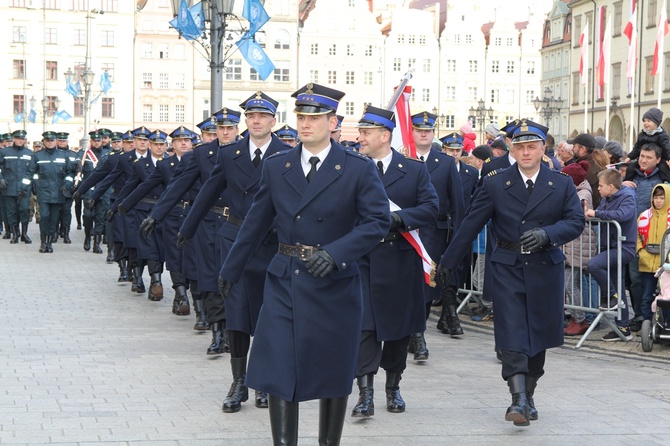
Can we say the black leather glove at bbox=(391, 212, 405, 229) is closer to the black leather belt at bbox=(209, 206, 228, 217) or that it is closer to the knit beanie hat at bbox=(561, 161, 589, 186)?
the black leather belt at bbox=(209, 206, 228, 217)

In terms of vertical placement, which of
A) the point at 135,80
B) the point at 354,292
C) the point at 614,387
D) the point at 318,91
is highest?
the point at 135,80

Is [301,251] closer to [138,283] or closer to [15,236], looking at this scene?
[138,283]

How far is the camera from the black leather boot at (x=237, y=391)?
26.8 feet

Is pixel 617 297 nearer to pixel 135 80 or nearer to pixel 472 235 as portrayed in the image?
pixel 472 235

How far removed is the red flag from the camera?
983 cm

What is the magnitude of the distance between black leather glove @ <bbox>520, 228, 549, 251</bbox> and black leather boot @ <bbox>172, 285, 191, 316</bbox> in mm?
6796

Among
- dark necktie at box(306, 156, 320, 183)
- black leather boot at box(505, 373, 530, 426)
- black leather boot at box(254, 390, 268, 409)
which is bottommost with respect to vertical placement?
black leather boot at box(254, 390, 268, 409)

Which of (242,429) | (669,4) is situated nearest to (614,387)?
(242,429)

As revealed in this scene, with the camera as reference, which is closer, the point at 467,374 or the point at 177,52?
the point at 467,374

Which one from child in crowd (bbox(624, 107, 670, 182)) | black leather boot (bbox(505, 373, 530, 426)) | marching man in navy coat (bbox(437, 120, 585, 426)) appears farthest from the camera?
child in crowd (bbox(624, 107, 670, 182))

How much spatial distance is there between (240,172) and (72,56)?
A: 88982 mm

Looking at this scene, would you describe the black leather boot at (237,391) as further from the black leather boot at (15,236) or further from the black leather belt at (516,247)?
the black leather boot at (15,236)

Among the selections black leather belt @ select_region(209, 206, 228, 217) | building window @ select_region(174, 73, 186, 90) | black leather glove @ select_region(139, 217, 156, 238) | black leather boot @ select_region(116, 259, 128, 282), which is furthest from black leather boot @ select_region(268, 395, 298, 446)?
building window @ select_region(174, 73, 186, 90)

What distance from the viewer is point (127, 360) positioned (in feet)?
34.3
